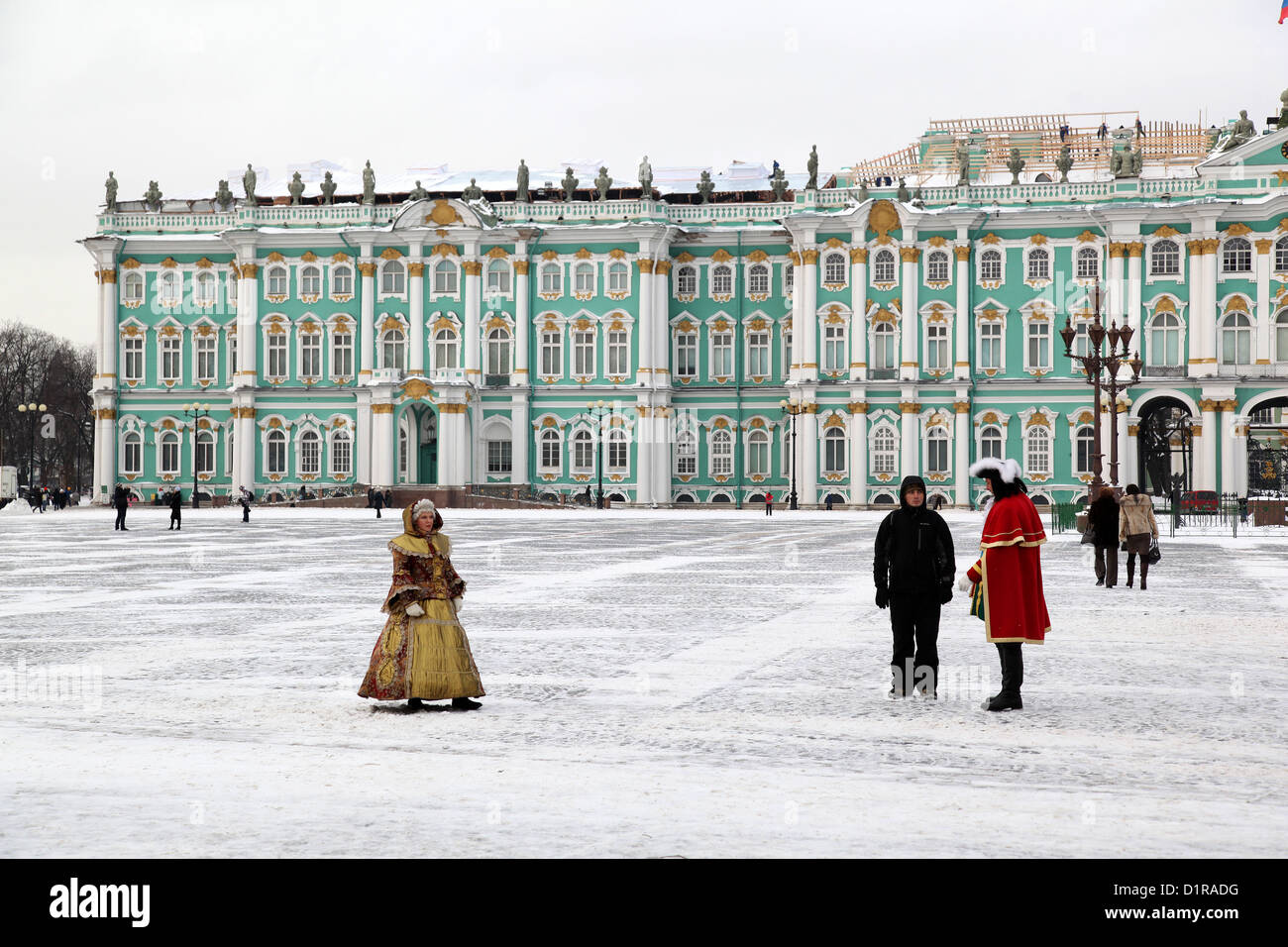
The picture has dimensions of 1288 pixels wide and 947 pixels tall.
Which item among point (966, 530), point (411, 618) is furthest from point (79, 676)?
point (966, 530)

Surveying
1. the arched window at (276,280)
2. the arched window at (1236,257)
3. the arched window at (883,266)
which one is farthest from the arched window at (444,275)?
the arched window at (1236,257)

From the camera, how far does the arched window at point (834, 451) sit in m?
69.1

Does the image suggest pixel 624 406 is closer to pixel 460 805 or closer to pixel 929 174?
pixel 929 174

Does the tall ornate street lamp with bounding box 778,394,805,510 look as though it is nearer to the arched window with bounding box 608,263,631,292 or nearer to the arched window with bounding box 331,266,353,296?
the arched window with bounding box 608,263,631,292

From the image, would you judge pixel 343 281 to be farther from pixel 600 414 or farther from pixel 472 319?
pixel 600 414

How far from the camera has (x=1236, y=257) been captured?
66438mm

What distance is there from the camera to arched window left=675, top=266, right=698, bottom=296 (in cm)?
7200

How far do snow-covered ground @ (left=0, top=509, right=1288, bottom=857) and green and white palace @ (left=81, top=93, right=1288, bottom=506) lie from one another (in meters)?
48.2

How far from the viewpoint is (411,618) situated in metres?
10.5

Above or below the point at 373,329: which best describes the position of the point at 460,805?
below

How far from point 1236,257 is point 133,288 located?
166ft

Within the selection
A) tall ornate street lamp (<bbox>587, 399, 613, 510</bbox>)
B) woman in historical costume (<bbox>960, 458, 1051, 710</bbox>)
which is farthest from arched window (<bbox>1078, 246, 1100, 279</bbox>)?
woman in historical costume (<bbox>960, 458, 1051, 710</bbox>)

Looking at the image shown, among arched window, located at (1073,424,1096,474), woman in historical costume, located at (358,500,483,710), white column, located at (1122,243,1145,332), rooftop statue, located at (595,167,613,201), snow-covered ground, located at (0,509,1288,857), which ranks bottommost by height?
snow-covered ground, located at (0,509,1288,857)

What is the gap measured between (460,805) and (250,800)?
1033 mm
